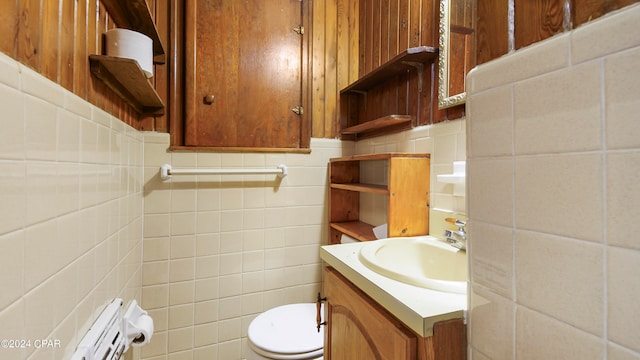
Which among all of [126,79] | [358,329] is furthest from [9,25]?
[358,329]

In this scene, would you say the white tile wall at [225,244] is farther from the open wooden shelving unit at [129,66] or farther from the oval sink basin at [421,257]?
the oval sink basin at [421,257]

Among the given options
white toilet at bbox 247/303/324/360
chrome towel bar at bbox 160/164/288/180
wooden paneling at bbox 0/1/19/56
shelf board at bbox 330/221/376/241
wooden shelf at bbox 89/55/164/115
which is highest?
wooden shelf at bbox 89/55/164/115

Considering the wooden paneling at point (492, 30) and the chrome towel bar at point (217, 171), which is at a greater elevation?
the wooden paneling at point (492, 30)

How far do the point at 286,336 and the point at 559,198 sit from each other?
3.76ft

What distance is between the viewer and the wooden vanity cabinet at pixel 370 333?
1.64 feet

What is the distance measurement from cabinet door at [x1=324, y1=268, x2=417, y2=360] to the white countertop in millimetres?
27

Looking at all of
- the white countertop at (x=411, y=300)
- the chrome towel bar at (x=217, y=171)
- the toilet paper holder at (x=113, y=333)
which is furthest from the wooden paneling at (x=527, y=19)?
the chrome towel bar at (x=217, y=171)

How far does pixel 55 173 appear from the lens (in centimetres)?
55

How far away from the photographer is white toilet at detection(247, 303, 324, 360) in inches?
42.0

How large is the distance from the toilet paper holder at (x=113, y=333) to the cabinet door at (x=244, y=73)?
2.70 ft

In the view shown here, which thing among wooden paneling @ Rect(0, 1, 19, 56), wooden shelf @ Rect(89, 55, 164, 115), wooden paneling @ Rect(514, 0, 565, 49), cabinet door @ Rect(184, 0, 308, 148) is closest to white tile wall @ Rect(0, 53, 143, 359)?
wooden paneling @ Rect(0, 1, 19, 56)

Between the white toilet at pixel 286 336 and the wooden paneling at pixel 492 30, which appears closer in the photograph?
the wooden paneling at pixel 492 30

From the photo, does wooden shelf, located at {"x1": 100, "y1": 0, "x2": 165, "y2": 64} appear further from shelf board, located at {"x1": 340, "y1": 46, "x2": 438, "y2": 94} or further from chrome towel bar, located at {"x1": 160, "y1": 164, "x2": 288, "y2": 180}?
shelf board, located at {"x1": 340, "y1": 46, "x2": 438, "y2": 94}

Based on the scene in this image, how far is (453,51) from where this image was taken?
1.02 metres
